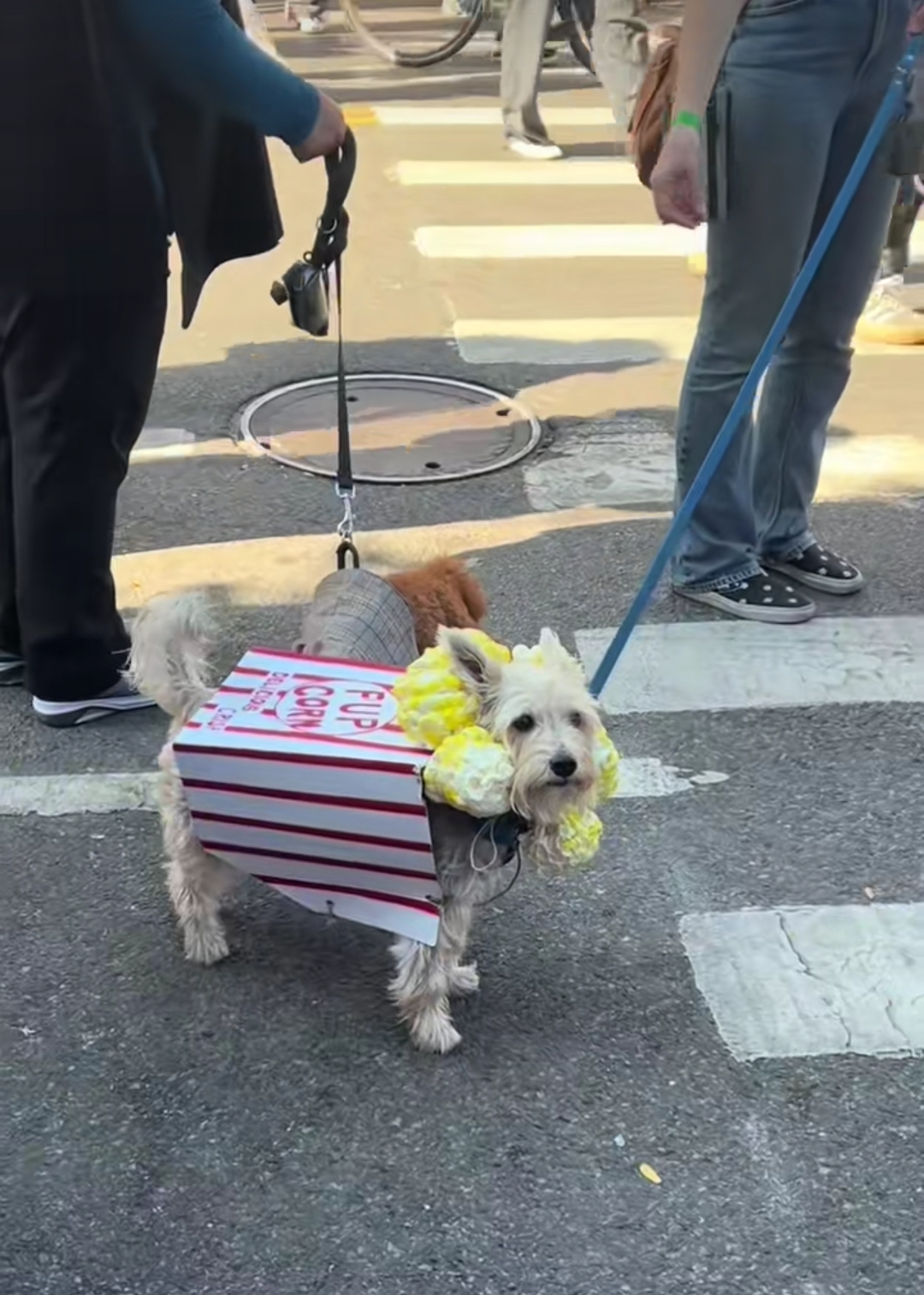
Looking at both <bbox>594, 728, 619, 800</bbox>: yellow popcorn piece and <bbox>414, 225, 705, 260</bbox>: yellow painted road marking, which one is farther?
<bbox>414, 225, 705, 260</bbox>: yellow painted road marking

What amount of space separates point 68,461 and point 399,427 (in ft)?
7.42

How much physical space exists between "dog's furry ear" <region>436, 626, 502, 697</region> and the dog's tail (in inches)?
23.8

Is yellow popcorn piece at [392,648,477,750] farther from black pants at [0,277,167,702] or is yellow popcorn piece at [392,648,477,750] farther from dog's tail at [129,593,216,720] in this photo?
black pants at [0,277,167,702]

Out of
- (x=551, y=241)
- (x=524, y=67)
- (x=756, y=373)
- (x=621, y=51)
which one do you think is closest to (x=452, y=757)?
(x=756, y=373)

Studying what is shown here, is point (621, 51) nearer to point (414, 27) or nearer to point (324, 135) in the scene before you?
point (324, 135)

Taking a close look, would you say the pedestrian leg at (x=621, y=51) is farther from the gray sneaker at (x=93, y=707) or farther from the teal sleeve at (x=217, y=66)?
the gray sneaker at (x=93, y=707)

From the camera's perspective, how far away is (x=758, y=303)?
3.79 metres

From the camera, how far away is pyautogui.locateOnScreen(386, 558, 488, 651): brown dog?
3.26 meters

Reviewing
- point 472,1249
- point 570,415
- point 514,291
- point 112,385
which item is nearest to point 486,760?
point 472,1249

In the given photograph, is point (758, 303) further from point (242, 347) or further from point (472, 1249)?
point (242, 347)

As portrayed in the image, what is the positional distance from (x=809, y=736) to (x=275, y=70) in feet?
6.65

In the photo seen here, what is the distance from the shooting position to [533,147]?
9477mm

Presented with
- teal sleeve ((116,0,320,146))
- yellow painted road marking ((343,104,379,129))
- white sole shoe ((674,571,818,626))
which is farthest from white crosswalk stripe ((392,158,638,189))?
teal sleeve ((116,0,320,146))

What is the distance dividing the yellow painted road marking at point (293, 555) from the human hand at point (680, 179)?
1.32 meters
